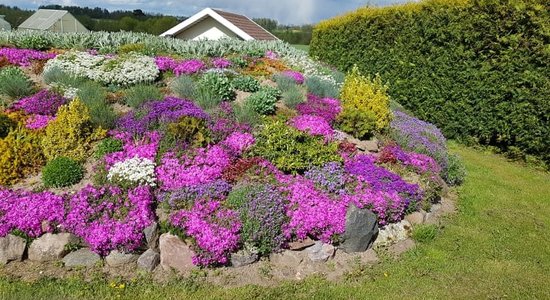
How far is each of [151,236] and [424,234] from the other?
13.4 feet

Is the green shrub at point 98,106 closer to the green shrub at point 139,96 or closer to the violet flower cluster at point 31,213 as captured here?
the green shrub at point 139,96

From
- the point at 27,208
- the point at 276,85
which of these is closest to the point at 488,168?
the point at 276,85

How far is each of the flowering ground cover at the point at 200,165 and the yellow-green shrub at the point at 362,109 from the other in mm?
94

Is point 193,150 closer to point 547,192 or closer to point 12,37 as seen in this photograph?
point 547,192

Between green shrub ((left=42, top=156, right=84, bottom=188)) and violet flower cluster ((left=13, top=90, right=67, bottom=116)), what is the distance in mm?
2211

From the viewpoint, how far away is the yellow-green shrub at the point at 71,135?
7.48 m

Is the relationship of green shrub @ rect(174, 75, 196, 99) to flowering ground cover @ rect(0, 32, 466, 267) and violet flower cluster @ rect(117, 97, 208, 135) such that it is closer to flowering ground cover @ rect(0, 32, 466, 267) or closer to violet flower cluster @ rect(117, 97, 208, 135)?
flowering ground cover @ rect(0, 32, 466, 267)

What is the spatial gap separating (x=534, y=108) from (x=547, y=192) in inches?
91.6

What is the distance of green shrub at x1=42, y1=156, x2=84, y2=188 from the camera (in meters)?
6.83

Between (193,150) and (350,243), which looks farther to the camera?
(193,150)

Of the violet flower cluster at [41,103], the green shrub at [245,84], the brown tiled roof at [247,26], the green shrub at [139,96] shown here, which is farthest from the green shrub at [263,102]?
the brown tiled roof at [247,26]

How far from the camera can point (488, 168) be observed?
10938 millimetres

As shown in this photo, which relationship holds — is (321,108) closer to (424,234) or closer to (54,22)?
(424,234)

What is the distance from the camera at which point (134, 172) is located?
6996 mm
